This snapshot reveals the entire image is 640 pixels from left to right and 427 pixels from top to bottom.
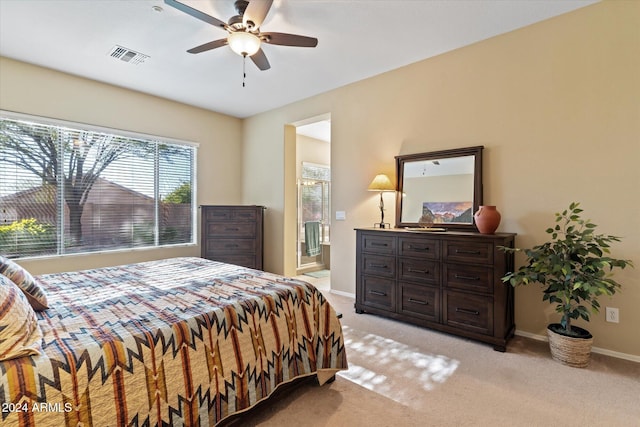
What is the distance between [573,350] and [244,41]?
11.2ft

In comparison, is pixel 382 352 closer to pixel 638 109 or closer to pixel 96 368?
pixel 96 368

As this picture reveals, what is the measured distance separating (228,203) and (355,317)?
10.5ft

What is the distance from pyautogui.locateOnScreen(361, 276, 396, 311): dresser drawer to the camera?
3.15m

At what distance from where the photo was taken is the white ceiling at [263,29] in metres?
2.46

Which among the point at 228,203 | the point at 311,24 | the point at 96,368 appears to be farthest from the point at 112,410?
the point at 228,203

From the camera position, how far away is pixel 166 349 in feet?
4.26

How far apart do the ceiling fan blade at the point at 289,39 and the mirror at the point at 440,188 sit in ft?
5.44

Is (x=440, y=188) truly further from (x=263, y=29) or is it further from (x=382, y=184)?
(x=263, y=29)

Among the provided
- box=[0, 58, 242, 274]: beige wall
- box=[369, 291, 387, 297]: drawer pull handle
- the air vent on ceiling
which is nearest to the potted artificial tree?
box=[369, 291, 387, 297]: drawer pull handle

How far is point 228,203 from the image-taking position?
17.6 ft

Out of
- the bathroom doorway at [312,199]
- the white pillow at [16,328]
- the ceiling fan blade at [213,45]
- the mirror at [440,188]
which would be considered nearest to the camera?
the white pillow at [16,328]

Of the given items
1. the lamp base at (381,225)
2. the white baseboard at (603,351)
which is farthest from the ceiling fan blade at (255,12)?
the white baseboard at (603,351)

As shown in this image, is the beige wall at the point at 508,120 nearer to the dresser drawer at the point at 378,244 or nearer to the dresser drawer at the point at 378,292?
the dresser drawer at the point at 378,244

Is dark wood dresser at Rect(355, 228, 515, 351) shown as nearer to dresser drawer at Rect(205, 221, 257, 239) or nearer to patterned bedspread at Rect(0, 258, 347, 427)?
patterned bedspread at Rect(0, 258, 347, 427)
